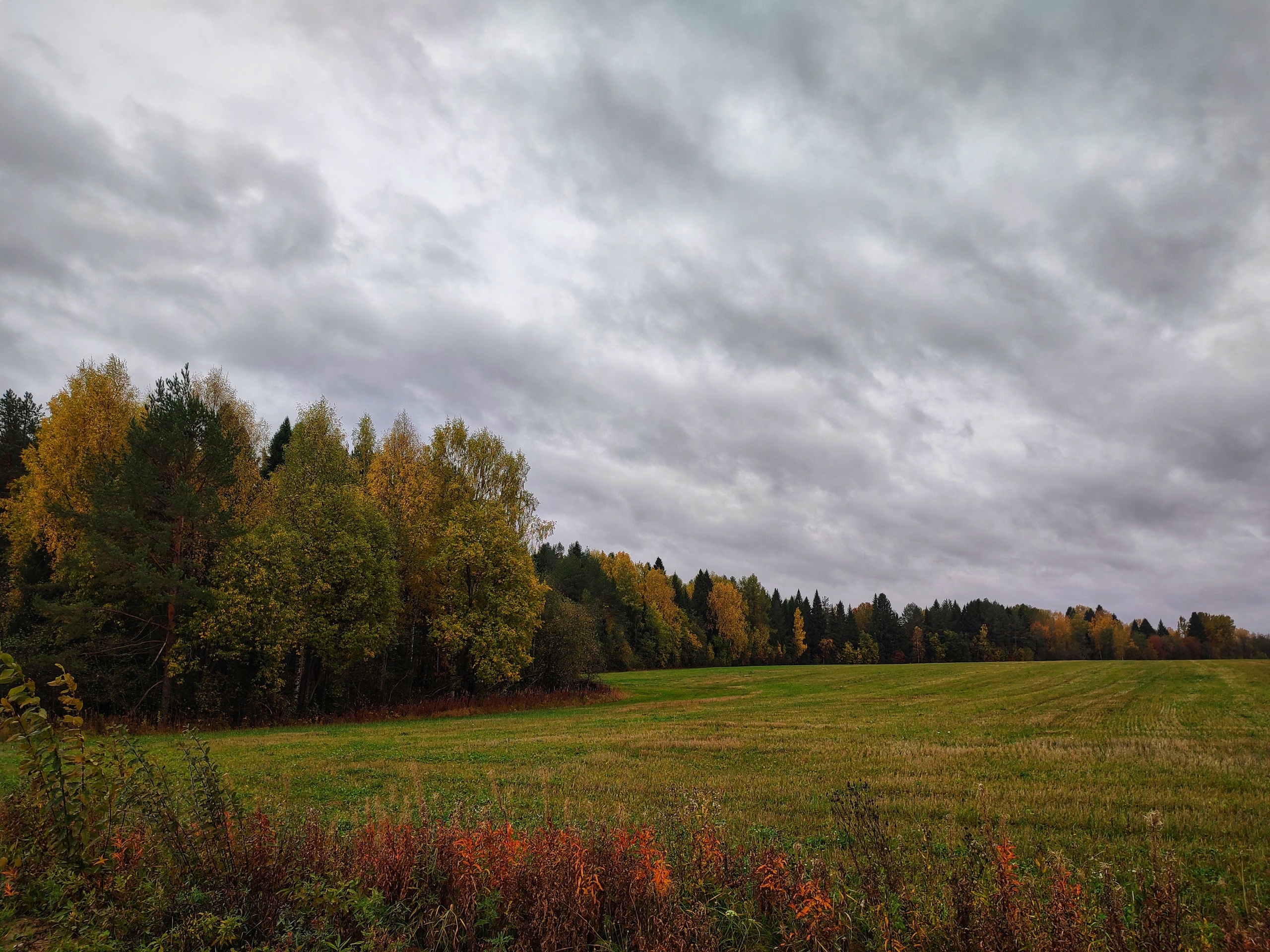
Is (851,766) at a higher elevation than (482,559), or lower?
lower

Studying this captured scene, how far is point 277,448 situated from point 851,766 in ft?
194

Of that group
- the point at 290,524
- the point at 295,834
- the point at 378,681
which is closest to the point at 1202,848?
the point at 295,834

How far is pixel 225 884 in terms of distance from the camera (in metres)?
5.18

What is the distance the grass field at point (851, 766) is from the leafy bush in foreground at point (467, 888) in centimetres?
196

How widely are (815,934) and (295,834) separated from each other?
489cm

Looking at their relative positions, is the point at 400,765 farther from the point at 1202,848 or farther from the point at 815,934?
the point at 1202,848

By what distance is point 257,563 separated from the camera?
27.6 m

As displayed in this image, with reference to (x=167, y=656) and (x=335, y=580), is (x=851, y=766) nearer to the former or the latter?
(x=335, y=580)

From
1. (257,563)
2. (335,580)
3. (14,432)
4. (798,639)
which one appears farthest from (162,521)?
(798,639)

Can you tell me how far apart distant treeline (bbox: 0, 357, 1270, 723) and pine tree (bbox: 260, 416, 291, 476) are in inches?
50.7

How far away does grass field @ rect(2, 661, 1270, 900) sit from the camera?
8.63 meters

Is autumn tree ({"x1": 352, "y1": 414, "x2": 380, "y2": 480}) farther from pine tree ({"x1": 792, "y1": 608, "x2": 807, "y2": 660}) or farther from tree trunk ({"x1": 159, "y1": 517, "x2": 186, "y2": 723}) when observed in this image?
pine tree ({"x1": 792, "y1": 608, "x2": 807, "y2": 660})

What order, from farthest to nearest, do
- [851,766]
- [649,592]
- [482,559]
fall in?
[649,592], [482,559], [851,766]

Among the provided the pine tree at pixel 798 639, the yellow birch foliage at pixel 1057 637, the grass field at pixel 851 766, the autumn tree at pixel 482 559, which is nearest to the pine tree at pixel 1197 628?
the yellow birch foliage at pixel 1057 637
